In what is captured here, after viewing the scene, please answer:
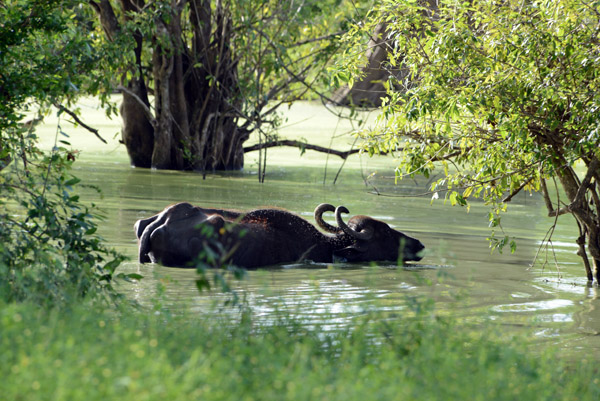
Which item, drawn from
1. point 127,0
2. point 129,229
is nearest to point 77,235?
point 129,229

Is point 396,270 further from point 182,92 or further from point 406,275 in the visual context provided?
point 182,92

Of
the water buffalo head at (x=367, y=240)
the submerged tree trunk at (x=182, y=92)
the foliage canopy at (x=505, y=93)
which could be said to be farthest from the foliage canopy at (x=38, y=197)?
the submerged tree trunk at (x=182, y=92)

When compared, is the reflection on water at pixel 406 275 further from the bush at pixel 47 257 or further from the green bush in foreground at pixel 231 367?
the bush at pixel 47 257

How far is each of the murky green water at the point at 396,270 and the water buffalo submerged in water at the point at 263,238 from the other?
0.90ft

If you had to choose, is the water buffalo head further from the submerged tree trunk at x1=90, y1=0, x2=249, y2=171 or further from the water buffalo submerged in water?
the submerged tree trunk at x1=90, y1=0, x2=249, y2=171

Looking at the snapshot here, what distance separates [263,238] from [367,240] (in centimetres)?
142

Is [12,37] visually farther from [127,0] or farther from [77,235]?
[127,0]

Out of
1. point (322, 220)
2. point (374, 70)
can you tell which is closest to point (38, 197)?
point (322, 220)

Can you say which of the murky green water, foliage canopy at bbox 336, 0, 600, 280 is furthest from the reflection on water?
foliage canopy at bbox 336, 0, 600, 280

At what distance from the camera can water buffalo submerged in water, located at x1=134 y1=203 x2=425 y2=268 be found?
9.21 meters

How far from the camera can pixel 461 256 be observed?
11.0 meters

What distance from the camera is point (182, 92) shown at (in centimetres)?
2123

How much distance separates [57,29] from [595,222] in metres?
5.75

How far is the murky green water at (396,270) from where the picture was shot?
23.9 feet
